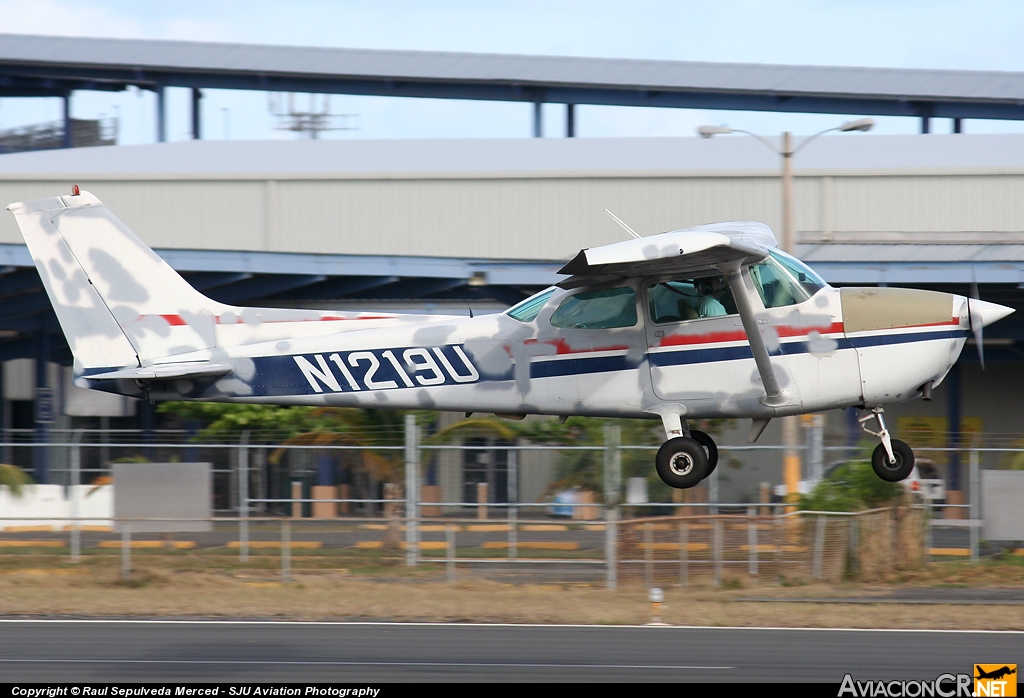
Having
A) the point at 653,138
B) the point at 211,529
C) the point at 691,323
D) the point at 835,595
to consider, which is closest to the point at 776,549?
the point at 835,595

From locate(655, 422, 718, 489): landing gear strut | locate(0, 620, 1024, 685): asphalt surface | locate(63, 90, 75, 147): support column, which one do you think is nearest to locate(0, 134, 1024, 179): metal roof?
locate(63, 90, 75, 147): support column

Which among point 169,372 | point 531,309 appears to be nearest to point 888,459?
point 531,309

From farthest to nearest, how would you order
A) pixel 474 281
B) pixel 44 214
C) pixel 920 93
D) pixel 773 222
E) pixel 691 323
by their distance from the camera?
pixel 920 93, pixel 773 222, pixel 474 281, pixel 44 214, pixel 691 323

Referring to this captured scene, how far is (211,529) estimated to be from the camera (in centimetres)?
1697

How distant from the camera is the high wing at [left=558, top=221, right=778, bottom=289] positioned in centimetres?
927

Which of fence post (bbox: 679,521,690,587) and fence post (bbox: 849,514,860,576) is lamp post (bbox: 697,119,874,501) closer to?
fence post (bbox: 849,514,860,576)

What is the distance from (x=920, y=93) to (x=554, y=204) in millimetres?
14522

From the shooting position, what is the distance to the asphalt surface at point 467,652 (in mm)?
12375

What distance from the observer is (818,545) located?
54.5 feet

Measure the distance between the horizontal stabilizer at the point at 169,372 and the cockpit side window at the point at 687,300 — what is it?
445 cm

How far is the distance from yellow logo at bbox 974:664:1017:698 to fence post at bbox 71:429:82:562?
41.3 ft

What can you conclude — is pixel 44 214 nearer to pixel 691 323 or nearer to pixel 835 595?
pixel 691 323

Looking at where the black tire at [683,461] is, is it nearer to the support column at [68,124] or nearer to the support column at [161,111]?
the support column at [161,111]

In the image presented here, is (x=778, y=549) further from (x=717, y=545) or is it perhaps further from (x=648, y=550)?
(x=648, y=550)
